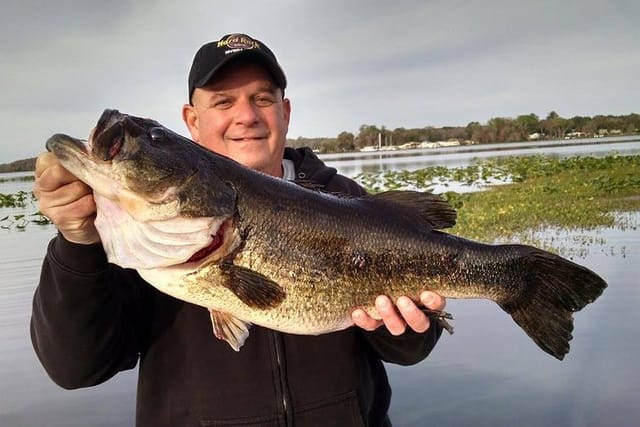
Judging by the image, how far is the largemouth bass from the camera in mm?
2195

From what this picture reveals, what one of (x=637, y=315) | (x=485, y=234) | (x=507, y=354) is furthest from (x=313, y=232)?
(x=485, y=234)

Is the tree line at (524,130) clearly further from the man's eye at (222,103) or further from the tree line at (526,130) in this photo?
the man's eye at (222,103)

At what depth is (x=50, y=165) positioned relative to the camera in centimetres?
201

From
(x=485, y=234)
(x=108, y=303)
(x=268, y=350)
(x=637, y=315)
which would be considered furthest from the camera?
(x=485, y=234)

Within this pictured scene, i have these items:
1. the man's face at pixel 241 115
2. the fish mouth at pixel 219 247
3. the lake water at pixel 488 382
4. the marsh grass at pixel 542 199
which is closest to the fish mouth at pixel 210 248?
the fish mouth at pixel 219 247

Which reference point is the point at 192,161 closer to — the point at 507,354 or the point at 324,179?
the point at 324,179

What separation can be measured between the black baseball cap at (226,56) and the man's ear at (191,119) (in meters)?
0.13

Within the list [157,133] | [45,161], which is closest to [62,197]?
[45,161]

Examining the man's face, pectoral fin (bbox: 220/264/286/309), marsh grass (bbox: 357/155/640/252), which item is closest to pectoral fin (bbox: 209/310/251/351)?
pectoral fin (bbox: 220/264/286/309)

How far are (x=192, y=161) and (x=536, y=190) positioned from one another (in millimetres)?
17316

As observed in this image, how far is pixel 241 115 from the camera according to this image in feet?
11.2

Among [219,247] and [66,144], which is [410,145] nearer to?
[219,247]

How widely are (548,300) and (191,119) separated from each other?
2.50m

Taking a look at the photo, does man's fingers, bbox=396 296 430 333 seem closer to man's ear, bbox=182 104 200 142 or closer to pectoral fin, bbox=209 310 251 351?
pectoral fin, bbox=209 310 251 351
